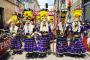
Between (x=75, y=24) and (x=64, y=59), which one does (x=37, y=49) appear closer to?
(x=64, y=59)

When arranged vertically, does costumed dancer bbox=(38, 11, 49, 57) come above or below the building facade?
below

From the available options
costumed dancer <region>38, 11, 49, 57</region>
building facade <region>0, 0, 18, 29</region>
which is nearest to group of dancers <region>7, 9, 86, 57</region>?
costumed dancer <region>38, 11, 49, 57</region>

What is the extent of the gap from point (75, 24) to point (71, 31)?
1.53 ft

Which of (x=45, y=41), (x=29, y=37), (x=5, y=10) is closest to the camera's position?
(x=29, y=37)

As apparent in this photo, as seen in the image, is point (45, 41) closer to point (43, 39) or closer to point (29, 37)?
point (43, 39)

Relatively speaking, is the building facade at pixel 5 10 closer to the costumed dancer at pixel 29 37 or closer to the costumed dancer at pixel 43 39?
the costumed dancer at pixel 29 37

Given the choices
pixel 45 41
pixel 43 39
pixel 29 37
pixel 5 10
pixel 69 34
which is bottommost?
pixel 45 41

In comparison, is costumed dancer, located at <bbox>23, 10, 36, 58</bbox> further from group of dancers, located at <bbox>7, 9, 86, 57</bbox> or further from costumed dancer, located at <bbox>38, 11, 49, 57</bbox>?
costumed dancer, located at <bbox>38, 11, 49, 57</bbox>

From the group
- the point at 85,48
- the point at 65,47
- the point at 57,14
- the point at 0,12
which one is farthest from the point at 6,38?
the point at 0,12

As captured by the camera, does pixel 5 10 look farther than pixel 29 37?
Yes

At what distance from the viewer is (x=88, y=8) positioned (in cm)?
2359

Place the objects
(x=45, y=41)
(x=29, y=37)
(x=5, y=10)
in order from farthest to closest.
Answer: (x=5, y=10) → (x=45, y=41) → (x=29, y=37)

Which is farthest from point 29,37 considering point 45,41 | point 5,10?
point 5,10

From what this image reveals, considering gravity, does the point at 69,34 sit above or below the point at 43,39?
above
